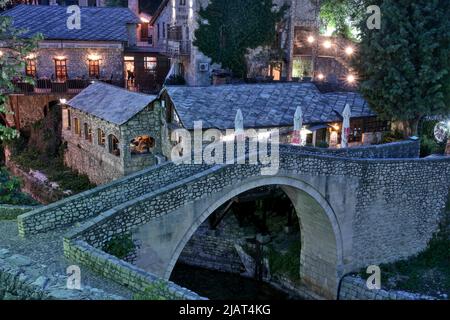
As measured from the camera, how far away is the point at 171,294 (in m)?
9.94

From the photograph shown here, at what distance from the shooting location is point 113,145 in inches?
946

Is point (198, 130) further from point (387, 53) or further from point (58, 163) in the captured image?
point (58, 163)

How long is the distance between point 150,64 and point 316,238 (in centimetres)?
1980

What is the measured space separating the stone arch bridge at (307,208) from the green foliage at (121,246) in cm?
13

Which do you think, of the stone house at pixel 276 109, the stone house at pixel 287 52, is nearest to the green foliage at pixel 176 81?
the stone house at pixel 287 52

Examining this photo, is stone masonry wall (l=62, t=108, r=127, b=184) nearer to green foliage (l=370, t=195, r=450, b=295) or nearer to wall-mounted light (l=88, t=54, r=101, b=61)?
wall-mounted light (l=88, t=54, r=101, b=61)

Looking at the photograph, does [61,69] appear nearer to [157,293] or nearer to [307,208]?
[307,208]

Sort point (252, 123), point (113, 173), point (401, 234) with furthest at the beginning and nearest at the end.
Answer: point (113, 173) → point (252, 123) → point (401, 234)

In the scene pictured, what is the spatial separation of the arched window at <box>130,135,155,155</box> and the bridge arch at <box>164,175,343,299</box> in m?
7.39

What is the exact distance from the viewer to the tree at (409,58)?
68.6 feet

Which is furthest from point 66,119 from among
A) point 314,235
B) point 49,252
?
point 49,252

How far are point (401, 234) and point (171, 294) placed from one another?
44.4ft

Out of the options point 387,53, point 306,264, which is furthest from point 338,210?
point 387,53

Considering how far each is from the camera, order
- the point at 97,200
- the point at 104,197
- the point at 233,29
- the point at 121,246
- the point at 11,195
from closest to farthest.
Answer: the point at 121,246
the point at 97,200
the point at 104,197
the point at 11,195
the point at 233,29
